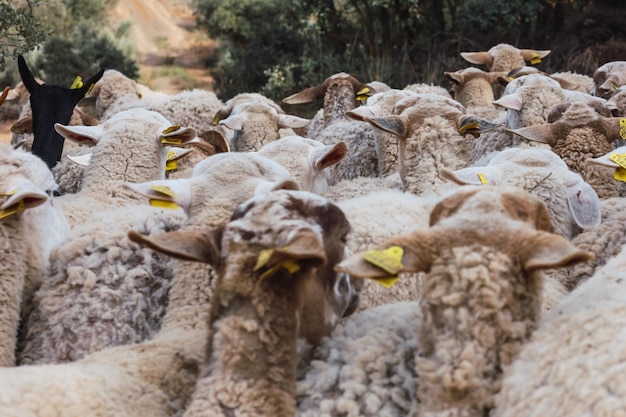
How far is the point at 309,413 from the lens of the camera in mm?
2736

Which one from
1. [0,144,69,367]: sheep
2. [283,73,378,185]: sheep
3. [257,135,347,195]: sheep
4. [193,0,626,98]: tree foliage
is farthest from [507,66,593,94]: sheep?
[0,144,69,367]: sheep

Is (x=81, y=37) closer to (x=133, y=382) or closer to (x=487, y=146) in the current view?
(x=487, y=146)

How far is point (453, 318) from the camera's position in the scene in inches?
104

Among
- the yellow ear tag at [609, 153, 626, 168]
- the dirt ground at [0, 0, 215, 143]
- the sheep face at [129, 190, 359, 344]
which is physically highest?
the sheep face at [129, 190, 359, 344]

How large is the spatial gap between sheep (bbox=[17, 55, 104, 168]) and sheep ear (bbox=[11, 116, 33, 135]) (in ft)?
3.40

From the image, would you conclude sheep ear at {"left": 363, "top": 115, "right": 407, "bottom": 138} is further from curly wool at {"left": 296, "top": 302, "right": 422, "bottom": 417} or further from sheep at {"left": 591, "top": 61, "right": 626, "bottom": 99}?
sheep at {"left": 591, "top": 61, "right": 626, "bottom": 99}

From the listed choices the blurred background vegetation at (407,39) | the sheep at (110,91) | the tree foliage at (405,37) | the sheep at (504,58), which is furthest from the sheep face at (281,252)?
the tree foliage at (405,37)

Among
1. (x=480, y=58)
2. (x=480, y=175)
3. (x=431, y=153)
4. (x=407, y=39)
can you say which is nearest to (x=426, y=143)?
(x=431, y=153)

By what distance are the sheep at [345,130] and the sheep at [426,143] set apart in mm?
1241

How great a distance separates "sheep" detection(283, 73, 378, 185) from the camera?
6629 millimetres

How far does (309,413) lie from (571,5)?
43.1 feet

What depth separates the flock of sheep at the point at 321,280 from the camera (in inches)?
103

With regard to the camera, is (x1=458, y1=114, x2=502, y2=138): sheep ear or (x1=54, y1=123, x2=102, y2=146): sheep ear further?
(x1=54, y1=123, x2=102, y2=146): sheep ear

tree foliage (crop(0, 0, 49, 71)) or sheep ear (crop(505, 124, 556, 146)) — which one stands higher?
tree foliage (crop(0, 0, 49, 71))
